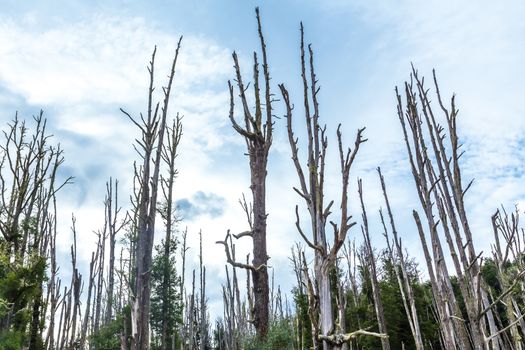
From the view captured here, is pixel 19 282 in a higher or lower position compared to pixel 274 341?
higher

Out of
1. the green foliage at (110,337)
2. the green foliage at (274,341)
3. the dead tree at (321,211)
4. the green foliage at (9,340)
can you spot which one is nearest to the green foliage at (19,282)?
the green foliage at (9,340)

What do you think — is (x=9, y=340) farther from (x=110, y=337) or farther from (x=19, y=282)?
(x=110, y=337)

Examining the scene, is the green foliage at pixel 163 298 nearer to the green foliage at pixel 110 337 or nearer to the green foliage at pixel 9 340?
the green foliage at pixel 110 337

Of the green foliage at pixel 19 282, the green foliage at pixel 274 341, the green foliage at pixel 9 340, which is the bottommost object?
the green foliage at pixel 274 341

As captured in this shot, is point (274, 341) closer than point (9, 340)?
Yes

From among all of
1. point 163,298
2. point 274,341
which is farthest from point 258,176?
point 163,298

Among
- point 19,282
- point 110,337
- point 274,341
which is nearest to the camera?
point 274,341

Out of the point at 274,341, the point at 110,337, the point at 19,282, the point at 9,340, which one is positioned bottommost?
the point at 274,341

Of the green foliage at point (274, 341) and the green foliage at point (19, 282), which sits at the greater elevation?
the green foliage at point (19, 282)

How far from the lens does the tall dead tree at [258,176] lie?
21.3ft

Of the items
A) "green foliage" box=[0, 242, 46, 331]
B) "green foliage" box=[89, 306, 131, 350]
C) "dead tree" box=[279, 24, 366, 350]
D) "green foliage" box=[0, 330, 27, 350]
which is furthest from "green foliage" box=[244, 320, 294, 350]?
"green foliage" box=[89, 306, 131, 350]

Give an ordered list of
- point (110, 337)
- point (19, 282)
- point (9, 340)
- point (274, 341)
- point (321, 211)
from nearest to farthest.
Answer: point (321, 211)
point (274, 341)
point (9, 340)
point (19, 282)
point (110, 337)

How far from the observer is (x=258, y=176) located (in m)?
7.43

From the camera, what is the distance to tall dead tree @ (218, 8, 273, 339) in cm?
649
